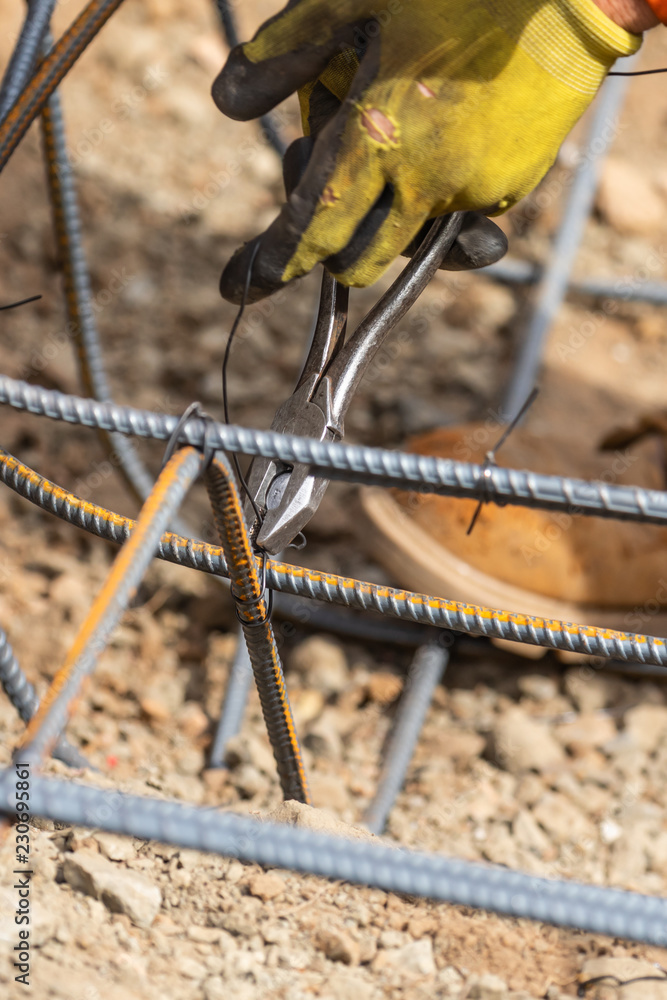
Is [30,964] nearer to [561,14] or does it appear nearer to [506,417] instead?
[561,14]

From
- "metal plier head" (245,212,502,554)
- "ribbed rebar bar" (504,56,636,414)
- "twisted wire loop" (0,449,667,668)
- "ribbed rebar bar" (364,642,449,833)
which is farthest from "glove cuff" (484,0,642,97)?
"ribbed rebar bar" (504,56,636,414)

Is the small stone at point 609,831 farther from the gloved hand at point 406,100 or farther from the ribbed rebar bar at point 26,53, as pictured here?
the ribbed rebar bar at point 26,53

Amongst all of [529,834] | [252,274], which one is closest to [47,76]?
[252,274]

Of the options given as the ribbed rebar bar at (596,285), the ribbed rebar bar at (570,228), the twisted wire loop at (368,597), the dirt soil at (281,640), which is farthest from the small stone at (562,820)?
the ribbed rebar bar at (596,285)

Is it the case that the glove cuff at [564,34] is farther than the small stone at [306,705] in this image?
No

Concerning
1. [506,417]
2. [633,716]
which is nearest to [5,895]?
[633,716]
